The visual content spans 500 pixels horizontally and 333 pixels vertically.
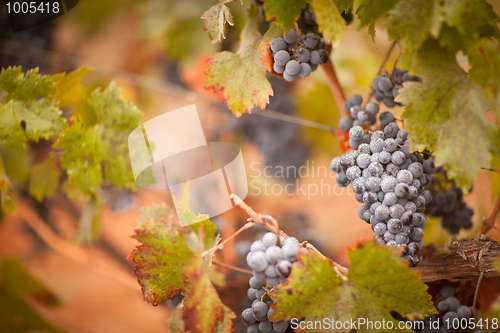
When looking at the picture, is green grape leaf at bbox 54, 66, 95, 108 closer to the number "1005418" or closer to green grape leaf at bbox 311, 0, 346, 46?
the number "1005418"

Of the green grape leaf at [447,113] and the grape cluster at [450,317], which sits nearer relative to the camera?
the green grape leaf at [447,113]

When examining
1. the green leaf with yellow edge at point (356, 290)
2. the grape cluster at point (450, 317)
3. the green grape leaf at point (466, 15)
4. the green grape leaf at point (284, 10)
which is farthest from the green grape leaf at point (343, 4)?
the grape cluster at point (450, 317)

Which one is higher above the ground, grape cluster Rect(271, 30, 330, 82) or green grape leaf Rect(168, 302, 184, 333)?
grape cluster Rect(271, 30, 330, 82)

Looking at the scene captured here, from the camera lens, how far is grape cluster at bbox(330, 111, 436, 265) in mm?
449

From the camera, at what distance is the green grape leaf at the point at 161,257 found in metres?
0.49

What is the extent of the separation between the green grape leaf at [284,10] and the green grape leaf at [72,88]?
1.57ft

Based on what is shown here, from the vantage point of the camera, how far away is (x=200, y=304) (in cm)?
45

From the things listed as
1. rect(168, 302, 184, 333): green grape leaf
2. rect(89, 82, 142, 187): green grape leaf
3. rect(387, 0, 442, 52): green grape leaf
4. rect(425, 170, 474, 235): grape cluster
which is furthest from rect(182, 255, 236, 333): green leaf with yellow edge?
rect(425, 170, 474, 235): grape cluster

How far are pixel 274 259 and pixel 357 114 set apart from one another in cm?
33

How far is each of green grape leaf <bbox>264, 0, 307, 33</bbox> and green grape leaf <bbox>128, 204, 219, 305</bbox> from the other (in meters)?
0.35

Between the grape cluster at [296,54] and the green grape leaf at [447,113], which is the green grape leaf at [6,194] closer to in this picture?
the grape cluster at [296,54]

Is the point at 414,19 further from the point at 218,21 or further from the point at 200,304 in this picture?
the point at 200,304

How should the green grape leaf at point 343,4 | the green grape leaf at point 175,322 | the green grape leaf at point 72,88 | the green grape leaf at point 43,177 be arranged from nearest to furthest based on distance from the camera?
1. the green grape leaf at point 343,4
2. the green grape leaf at point 175,322
3. the green grape leaf at point 72,88
4. the green grape leaf at point 43,177

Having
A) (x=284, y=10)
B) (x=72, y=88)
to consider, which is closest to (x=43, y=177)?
(x=72, y=88)
